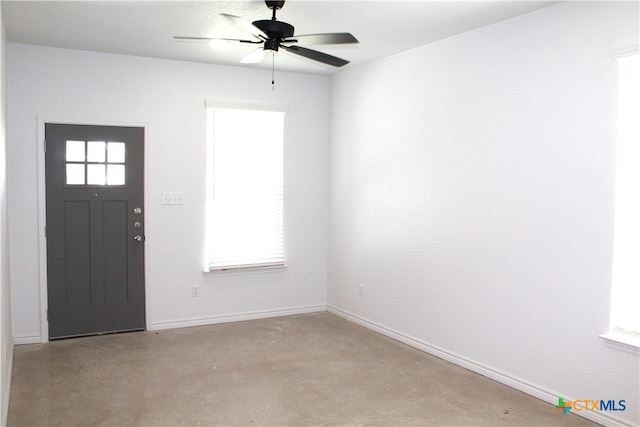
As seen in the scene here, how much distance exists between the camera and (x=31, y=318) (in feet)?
14.9

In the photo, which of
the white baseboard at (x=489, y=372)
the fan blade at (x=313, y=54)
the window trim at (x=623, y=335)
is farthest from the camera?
the fan blade at (x=313, y=54)

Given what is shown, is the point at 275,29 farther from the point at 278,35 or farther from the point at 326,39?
the point at 326,39

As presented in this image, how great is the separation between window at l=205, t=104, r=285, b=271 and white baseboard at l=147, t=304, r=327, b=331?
517 millimetres

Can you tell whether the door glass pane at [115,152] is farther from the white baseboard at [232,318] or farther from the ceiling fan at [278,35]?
the ceiling fan at [278,35]

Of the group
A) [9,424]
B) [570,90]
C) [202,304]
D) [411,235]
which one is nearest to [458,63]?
[570,90]

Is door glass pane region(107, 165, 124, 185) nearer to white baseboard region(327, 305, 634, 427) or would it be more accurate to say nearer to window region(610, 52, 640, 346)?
white baseboard region(327, 305, 634, 427)

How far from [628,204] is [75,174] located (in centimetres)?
432

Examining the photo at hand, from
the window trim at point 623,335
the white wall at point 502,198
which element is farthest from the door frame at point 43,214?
the window trim at point 623,335

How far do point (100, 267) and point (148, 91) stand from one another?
1.71 m

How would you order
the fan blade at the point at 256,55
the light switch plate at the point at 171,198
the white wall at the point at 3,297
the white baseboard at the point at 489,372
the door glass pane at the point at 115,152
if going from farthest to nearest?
1. the light switch plate at the point at 171,198
2. the door glass pane at the point at 115,152
3. the fan blade at the point at 256,55
4. the white baseboard at the point at 489,372
5. the white wall at the point at 3,297

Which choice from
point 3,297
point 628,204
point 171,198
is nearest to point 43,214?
point 171,198

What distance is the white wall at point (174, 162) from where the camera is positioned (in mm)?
4477

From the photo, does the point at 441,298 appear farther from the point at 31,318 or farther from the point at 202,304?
the point at 31,318

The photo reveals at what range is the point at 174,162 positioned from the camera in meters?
5.02
